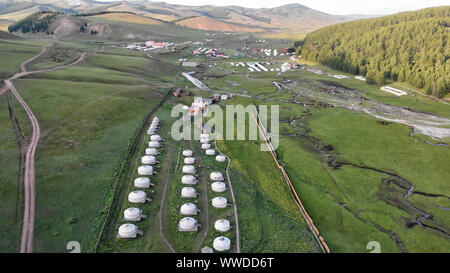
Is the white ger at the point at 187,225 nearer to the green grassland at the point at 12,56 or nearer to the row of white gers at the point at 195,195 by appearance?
the row of white gers at the point at 195,195

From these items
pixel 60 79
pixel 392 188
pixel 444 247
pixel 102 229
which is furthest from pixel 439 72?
pixel 60 79

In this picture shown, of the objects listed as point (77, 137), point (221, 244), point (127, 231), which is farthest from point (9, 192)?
point (221, 244)

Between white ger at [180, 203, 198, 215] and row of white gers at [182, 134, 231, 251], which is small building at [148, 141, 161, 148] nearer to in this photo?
row of white gers at [182, 134, 231, 251]

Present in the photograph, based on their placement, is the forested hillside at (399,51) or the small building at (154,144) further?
the forested hillside at (399,51)

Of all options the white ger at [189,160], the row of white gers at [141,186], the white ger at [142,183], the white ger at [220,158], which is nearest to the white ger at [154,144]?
the row of white gers at [141,186]

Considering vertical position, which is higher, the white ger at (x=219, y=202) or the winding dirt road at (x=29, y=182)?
the winding dirt road at (x=29, y=182)
